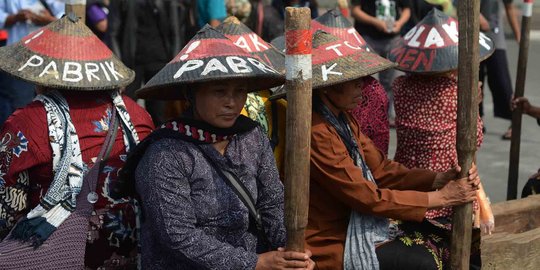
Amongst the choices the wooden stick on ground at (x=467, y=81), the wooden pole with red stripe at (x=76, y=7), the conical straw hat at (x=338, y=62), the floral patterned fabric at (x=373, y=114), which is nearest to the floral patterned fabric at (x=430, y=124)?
the floral patterned fabric at (x=373, y=114)

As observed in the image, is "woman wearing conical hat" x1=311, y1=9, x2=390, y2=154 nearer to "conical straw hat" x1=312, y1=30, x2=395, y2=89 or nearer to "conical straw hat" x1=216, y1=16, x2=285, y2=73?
"conical straw hat" x1=216, y1=16, x2=285, y2=73

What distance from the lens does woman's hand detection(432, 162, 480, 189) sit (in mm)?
3910

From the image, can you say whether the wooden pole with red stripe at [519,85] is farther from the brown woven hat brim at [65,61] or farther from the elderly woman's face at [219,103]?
the elderly woman's face at [219,103]

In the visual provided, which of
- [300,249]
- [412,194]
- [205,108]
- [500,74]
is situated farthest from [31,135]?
[500,74]

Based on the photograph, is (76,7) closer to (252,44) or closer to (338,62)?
(252,44)

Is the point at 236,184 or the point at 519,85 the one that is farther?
the point at 519,85

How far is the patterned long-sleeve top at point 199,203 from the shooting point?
3.30m

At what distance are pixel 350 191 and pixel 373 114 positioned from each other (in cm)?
119

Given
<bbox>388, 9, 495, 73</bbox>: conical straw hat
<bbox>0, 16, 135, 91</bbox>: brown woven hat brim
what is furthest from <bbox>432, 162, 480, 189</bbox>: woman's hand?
<bbox>0, 16, 135, 91</bbox>: brown woven hat brim

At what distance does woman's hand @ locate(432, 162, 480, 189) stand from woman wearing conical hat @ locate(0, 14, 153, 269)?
1256 mm

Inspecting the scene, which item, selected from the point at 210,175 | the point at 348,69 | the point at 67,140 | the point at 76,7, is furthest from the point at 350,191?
the point at 76,7

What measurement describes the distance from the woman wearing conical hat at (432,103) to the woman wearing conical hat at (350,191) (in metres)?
0.45

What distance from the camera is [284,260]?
332 centimetres

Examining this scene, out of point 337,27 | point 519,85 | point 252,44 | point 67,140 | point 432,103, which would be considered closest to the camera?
point 67,140
